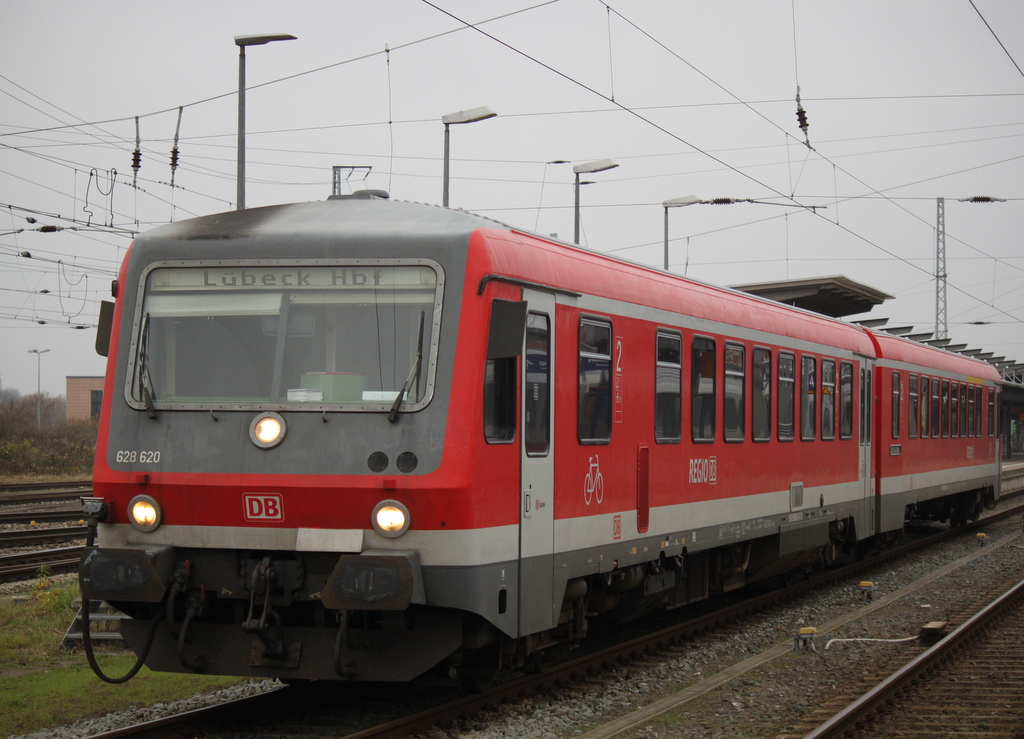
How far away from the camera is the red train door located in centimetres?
752

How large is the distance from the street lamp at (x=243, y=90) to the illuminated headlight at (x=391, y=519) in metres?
9.43

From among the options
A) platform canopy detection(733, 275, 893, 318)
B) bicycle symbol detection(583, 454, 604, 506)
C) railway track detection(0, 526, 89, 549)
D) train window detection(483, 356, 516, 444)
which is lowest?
railway track detection(0, 526, 89, 549)

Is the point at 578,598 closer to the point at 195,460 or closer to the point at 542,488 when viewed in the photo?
the point at 542,488

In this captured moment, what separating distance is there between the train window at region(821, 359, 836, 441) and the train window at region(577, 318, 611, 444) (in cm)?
612

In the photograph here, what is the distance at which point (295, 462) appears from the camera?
22.8 feet

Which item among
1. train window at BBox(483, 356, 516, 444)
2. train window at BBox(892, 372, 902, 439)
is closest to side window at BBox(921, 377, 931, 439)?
train window at BBox(892, 372, 902, 439)

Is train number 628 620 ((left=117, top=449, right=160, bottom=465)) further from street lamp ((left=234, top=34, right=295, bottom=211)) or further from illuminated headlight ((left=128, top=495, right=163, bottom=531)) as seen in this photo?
street lamp ((left=234, top=34, right=295, bottom=211))

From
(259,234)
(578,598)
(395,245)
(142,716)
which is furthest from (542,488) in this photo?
(142,716)

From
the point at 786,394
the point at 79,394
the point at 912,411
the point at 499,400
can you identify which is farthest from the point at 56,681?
the point at 79,394

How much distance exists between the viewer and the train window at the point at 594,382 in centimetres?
843

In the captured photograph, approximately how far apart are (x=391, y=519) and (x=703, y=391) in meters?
4.66

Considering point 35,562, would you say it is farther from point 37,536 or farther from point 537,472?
point 537,472

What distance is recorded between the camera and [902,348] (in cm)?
1816

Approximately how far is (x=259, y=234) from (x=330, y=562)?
7.05ft
